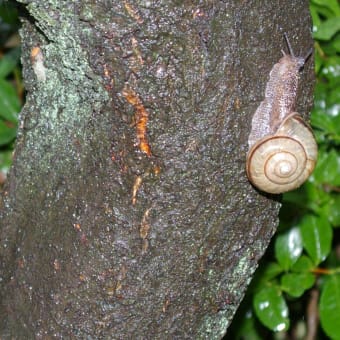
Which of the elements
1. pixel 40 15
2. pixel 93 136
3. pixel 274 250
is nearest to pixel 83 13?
pixel 40 15

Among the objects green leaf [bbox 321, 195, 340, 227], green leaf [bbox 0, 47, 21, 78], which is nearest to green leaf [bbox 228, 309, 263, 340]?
green leaf [bbox 321, 195, 340, 227]

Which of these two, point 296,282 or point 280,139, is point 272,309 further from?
point 280,139

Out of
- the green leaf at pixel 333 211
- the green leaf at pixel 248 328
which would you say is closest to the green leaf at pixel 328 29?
the green leaf at pixel 333 211

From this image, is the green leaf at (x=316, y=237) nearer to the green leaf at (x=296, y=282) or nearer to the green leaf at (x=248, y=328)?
the green leaf at (x=296, y=282)

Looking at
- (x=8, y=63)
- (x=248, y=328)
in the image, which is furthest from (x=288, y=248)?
(x=8, y=63)

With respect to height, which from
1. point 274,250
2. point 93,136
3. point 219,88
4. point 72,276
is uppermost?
point 219,88

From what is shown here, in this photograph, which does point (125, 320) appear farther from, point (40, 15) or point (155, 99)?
point (40, 15)
